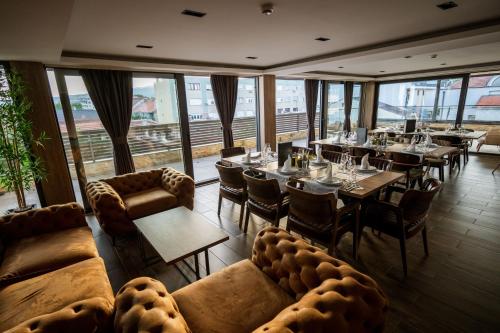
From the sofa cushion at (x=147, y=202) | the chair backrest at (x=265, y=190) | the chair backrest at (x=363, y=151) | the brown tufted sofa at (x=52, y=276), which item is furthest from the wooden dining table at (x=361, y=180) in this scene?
the brown tufted sofa at (x=52, y=276)

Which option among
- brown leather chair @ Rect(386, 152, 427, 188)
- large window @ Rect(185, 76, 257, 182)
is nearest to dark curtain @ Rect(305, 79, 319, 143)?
large window @ Rect(185, 76, 257, 182)

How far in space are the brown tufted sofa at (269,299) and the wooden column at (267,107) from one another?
4151mm

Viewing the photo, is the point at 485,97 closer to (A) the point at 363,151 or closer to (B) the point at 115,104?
(A) the point at 363,151

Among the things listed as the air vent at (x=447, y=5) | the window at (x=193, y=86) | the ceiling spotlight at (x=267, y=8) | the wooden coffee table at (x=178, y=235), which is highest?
the air vent at (x=447, y=5)

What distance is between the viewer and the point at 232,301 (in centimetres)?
142

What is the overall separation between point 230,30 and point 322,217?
215cm

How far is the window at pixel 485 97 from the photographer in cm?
678

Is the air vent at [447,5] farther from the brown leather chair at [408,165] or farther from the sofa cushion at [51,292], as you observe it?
the sofa cushion at [51,292]

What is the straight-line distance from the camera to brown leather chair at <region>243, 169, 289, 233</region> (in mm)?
2555

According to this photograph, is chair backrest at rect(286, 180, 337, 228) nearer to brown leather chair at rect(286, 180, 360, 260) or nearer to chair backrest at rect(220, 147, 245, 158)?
brown leather chair at rect(286, 180, 360, 260)

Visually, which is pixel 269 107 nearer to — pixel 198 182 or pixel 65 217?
pixel 198 182

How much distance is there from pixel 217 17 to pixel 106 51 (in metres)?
1.92

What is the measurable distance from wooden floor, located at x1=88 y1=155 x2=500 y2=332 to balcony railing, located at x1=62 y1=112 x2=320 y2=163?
1102 millimetres

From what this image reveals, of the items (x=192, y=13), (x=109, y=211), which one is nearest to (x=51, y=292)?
(x=109, y=211)
